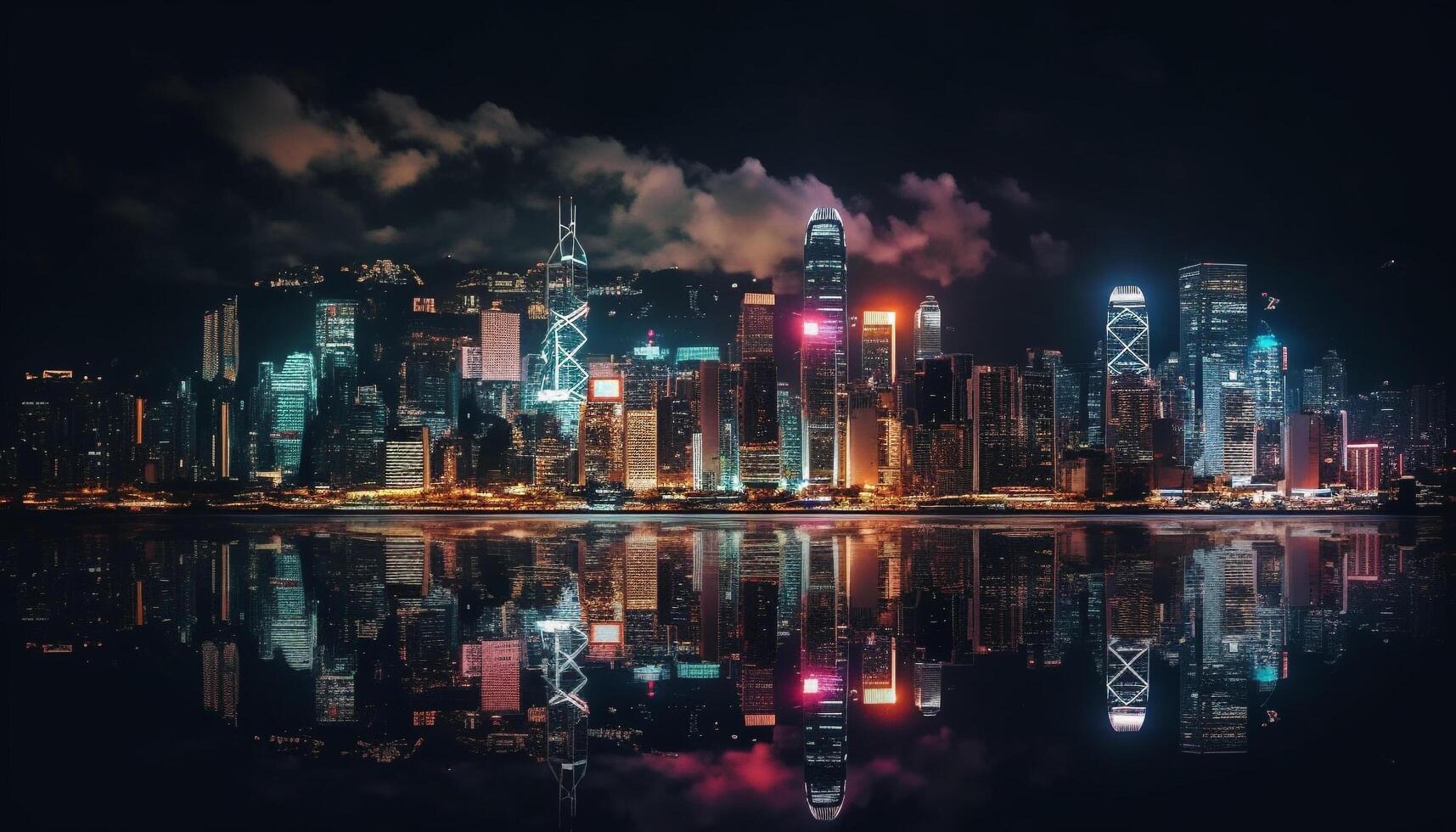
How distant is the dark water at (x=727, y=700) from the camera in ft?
16.4

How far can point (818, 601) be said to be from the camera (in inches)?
432

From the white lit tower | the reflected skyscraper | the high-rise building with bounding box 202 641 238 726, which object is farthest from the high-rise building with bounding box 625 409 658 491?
the high-rise building with bounding box 202 641 238 726

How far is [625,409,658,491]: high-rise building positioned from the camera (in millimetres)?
60406

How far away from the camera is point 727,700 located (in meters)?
7.01

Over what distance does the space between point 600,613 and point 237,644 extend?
331 cm

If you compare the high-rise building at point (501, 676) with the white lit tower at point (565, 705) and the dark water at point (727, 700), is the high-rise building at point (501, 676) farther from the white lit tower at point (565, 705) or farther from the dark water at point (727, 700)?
the white lit tower at point (565, 705)

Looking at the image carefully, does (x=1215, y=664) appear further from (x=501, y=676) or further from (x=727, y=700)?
(x=501, y=676)

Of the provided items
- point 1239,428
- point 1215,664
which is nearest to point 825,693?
point 1215,664

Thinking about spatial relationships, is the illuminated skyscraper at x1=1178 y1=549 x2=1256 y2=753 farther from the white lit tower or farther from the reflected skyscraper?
the white lit tower

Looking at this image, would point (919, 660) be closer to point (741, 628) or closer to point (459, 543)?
point (741, 628)

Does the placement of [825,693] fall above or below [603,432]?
below

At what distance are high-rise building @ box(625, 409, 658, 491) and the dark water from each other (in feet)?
152

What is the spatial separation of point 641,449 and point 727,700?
55405 millimetres

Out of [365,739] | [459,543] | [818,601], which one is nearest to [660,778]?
[365,739]
